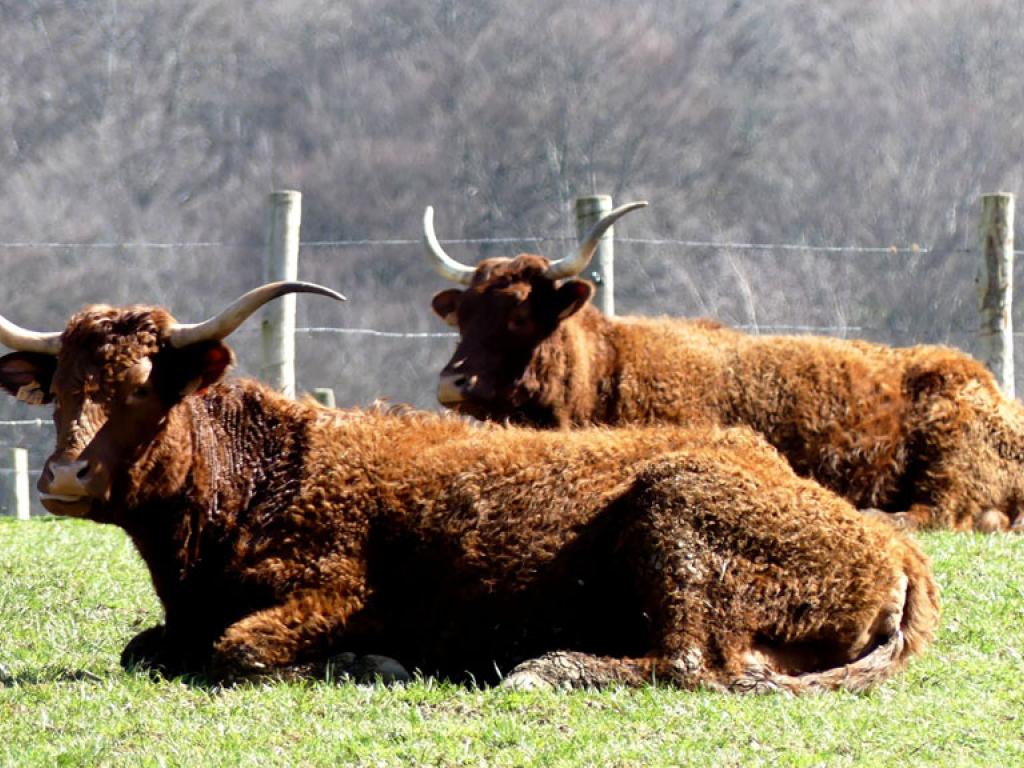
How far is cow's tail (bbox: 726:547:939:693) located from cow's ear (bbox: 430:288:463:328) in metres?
5.40

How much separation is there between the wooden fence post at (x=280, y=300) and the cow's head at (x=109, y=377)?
7187 mm

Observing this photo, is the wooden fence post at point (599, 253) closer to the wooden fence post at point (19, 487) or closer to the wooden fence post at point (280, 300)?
the wooden fence post at point (280, 300)

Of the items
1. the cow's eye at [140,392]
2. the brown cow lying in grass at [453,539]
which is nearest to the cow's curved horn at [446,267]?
the brown cow lying in grass at [453,539]

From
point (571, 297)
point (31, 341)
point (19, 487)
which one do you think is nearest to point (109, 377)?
point (31, 341)

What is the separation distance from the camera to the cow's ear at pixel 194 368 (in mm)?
7578

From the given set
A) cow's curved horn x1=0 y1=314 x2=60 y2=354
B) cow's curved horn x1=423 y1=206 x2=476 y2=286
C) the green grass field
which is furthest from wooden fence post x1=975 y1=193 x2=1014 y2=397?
cow's curved horn x1=0 y1=314 x2=60 y2=354

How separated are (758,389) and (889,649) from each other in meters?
5.37

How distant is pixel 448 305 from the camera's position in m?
12.4

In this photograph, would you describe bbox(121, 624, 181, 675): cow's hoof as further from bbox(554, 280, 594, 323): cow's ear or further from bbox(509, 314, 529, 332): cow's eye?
bbox(554, 280, 594, 323): cow's ear

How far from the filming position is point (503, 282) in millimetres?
11727

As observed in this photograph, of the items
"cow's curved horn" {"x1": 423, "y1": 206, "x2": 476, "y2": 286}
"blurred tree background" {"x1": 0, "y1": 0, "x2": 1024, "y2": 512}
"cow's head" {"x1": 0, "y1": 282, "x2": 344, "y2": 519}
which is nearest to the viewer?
"cow's head" {"x1": 0, "y1": 282, "x2": 344, "y2": 519}

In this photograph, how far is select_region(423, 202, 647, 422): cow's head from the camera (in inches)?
446

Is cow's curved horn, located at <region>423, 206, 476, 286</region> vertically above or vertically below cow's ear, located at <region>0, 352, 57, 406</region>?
above

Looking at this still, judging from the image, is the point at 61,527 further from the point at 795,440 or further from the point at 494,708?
the point at 494,708
